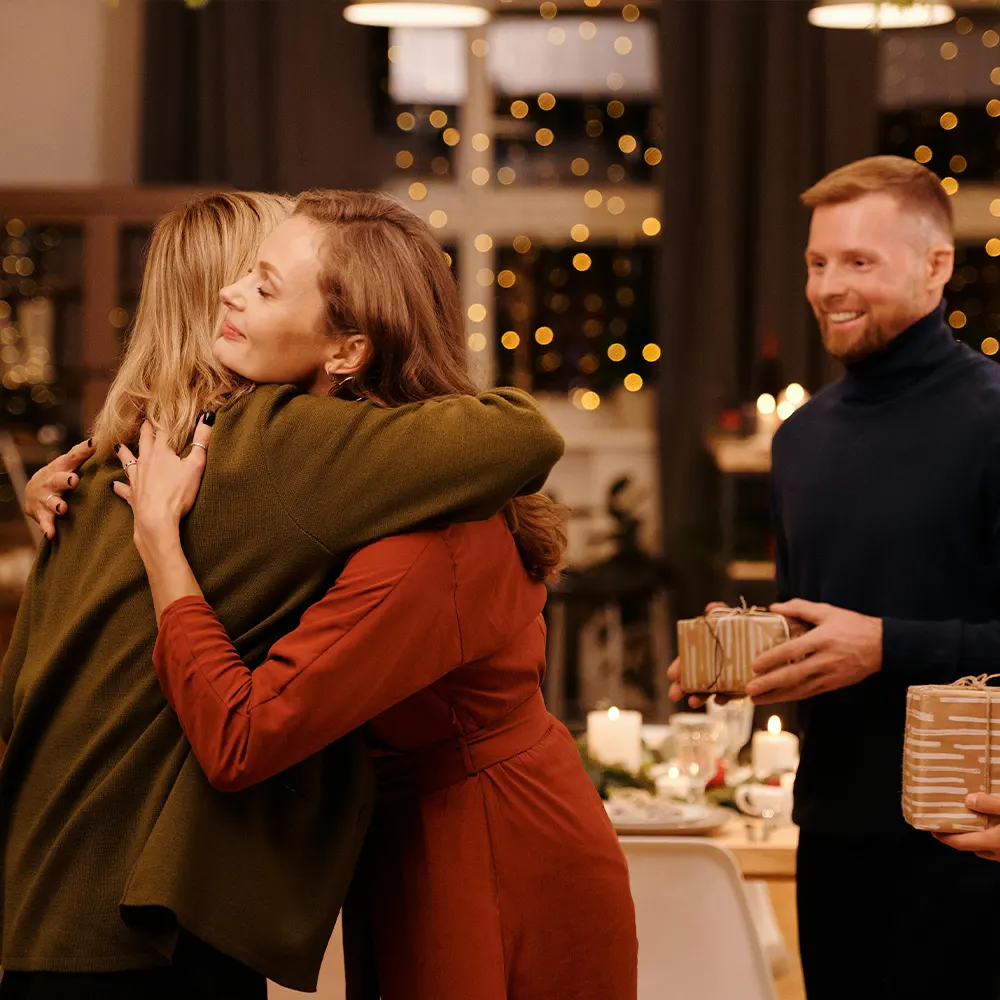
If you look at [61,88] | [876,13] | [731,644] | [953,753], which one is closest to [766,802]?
[731,644]

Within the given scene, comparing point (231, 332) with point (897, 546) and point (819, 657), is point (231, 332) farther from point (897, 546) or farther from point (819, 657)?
point (897, 546)

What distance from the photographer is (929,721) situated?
5.27 feet

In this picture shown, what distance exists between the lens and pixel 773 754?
2.77 metres

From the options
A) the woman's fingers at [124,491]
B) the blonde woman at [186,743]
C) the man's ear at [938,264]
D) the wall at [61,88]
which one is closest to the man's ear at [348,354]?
the blonde woman at [186,743]

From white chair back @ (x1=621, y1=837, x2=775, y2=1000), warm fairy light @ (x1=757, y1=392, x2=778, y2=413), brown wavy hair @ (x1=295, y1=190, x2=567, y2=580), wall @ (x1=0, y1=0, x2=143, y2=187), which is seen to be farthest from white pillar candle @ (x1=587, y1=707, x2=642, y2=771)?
wall @ (x1=0, y1=0, x2=143, y2=187)

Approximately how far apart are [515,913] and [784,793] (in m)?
1.12

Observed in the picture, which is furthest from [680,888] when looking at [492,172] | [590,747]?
[492,172]

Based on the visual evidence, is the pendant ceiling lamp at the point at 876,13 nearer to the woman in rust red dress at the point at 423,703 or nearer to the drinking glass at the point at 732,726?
the drinking glass at the point at 732,726

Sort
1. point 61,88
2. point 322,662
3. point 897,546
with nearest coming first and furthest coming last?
1. point 322,662
2. point 897,546
3. point 61,88

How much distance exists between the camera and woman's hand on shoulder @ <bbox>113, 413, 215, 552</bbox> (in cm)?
138

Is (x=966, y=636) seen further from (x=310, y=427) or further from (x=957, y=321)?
(x=957, y=321)

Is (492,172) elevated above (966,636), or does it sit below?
above

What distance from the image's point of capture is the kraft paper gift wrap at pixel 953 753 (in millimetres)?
1600

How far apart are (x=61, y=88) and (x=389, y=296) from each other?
564 centimetres
